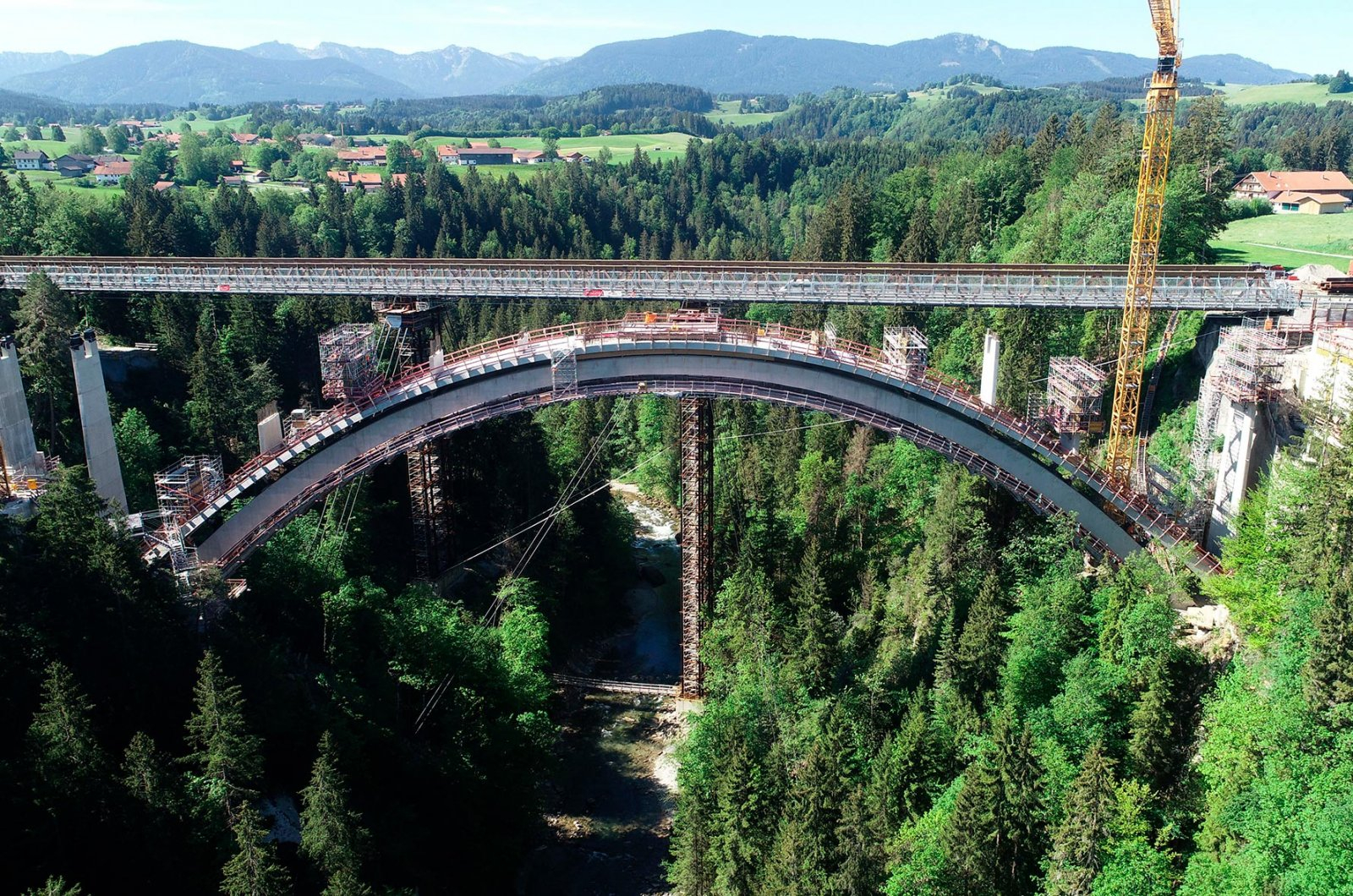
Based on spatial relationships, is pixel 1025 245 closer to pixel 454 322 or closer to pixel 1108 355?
pixel 1108 355

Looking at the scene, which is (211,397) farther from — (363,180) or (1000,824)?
(363,180)

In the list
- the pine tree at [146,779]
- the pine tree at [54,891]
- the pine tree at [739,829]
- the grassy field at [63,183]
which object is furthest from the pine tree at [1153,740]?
the grassy field at [63,183]

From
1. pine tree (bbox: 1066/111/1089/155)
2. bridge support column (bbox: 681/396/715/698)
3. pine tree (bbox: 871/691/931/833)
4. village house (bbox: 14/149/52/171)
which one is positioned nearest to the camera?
pine tree (bbox: 871/691/931/833)

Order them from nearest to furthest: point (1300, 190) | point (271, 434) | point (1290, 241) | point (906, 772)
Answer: point (906, 772) → point (271, 434) → point (1290, 241) → point (1300, 190)

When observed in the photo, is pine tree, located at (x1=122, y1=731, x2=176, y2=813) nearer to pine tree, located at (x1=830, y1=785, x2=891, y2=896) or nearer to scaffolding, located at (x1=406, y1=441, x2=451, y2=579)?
pine tree, located at (x1=830, y1=785, x2=891, y2=896)

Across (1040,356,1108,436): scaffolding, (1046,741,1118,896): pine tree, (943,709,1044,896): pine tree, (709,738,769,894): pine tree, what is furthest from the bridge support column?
(1046,741,1118,896): pine tree

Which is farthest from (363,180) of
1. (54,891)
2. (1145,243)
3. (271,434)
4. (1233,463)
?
(54,891)
